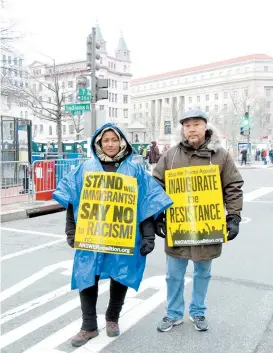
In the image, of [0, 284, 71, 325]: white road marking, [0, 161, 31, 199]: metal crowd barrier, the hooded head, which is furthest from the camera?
[0, 161, 31, 199]: metal crowd barrier

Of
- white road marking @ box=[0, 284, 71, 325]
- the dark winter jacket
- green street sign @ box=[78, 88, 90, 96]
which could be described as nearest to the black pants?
the dark winter jacket

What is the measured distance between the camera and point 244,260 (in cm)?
615

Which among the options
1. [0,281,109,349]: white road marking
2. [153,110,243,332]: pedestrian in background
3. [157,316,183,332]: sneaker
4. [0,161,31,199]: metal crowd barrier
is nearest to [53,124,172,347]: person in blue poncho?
[153,110,243,332]: pedestrian in background

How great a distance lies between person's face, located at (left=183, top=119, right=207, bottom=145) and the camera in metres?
3.55

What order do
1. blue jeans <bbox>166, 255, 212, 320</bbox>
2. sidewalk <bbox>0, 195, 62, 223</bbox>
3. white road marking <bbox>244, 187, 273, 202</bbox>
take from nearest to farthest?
blue jeans <bbox>166, 255, 212, 320</bbox>, sidewalk <bbox>0, 195, 62, 223</bbox>, white road marking <bbox>244, 187, 273, 202</bbox>

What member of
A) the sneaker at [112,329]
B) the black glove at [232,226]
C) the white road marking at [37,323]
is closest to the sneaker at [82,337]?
the sneaker at [112,329]

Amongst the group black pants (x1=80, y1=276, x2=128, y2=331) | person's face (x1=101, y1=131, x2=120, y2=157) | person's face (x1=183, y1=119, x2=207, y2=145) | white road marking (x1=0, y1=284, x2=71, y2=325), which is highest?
person's face (x1=183, y1=119, x2=207, y2=145)

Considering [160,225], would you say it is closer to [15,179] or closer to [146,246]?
[146,246]

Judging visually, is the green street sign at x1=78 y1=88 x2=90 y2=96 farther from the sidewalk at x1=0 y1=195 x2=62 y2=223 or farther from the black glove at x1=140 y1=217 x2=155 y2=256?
the black glove at x1=140 y1=217 x2=155 y2=256

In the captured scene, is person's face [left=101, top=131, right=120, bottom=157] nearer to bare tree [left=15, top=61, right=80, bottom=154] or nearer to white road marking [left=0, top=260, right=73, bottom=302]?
white road marking [left=0, top=260, right=73, bottom=302]

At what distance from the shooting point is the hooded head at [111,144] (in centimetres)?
343

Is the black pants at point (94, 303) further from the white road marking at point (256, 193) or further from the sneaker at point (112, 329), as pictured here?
the white road marking at point (256, 193)

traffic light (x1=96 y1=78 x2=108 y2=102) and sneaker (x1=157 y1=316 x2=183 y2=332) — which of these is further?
traffic light (x1=96 y1=78 x2=108 y2=102)

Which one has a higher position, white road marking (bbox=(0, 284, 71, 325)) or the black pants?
the black pants
